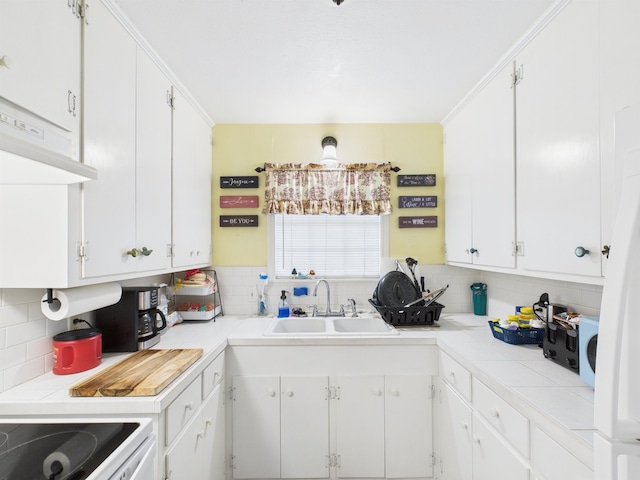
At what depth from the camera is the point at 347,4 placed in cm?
141

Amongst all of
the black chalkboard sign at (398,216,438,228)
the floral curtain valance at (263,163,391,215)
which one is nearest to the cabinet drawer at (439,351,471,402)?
the black chalkboard sign at (398,216,438,228)

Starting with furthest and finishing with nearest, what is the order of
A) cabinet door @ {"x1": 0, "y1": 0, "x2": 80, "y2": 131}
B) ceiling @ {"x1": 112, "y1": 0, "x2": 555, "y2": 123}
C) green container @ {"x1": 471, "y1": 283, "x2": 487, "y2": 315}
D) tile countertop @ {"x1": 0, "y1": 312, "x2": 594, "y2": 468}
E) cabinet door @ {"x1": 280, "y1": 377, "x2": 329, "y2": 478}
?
1. green container @ {"x1": 471, "y1": 283, "x2": 487, "y2": 315}
2. cabinet door @ {"x1": 280, "y1": 377, "x2": 329, "y2": 478}
3. ceiling @ {"x1": 112, "y1": 0, "x2": 555, "y2": 123}
4. tile countertop @ {"x1": 0, "y1": 312, "x2": 594, "y2": 468}
5. cabinet door @ {"x1": 0, "y1": 0, "x2": 80, "y2": 131}

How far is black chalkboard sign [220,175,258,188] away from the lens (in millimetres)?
2723

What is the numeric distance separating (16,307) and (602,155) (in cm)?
234

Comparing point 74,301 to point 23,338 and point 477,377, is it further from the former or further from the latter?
point 477,377

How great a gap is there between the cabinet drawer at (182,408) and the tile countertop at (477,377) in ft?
0.16

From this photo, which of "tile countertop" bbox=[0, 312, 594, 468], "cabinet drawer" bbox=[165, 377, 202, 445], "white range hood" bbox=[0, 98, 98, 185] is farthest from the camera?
"cabinet drawer" bbox=[165, 377, 202, 445]

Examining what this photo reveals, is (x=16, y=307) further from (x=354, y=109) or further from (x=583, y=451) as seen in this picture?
(x=354, y=109)

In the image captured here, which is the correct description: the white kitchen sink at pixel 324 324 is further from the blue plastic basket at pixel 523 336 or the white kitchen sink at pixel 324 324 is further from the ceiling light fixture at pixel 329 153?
the ceiling light fixture at pixel 329 153

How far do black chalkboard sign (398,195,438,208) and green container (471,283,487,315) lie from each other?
769 millimetres

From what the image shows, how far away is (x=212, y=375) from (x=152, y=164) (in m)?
1.21

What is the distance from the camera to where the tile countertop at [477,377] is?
106cm

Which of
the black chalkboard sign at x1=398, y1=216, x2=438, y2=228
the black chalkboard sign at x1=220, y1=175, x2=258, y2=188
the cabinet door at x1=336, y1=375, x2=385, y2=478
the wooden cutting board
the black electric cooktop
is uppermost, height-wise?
the black chalkboard sign at x1=220, y1=175, x2=258, y2=188

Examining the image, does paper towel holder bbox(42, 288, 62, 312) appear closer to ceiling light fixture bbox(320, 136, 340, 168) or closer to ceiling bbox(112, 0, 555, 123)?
ceiling bbox(112, 0, 555, 123)
